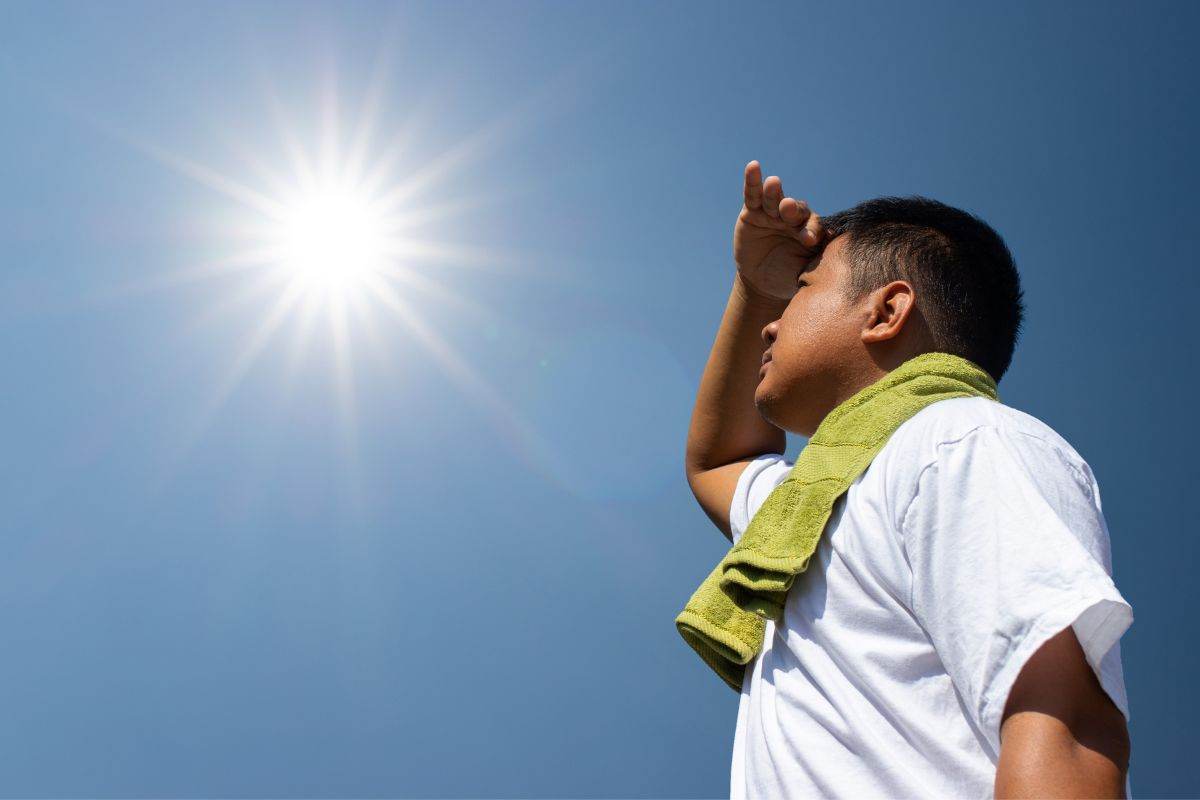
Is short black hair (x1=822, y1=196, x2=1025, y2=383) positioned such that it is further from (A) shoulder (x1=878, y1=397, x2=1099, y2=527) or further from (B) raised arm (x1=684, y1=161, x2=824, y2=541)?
(A) shoulder (x1=878, y1=397, x2=1099, y2=527)

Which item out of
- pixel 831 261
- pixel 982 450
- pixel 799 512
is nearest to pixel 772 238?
pixel 831 261

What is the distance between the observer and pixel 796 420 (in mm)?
2135

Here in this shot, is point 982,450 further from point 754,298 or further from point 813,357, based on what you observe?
point 754,298

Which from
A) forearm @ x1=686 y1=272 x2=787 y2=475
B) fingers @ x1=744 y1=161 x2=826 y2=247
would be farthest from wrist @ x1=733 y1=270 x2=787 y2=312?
fingers @ x1=744 y1=161 x2=826 y2=247

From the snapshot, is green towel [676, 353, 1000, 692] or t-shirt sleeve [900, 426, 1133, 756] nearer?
t-shirt sleeve [900, 426, 1133, 756]

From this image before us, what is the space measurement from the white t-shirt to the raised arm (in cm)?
95

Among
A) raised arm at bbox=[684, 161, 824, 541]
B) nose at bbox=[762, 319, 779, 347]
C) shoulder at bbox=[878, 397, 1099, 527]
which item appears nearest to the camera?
shoulder at bbox=[878, 397, 1099, 527]

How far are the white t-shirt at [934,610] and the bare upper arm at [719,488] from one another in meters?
0.85

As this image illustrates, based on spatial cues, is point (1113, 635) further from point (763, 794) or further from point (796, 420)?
point (796, 420)

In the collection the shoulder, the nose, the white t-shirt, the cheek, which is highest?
the nose

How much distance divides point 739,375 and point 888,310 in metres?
0.75

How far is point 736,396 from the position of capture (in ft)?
9.02

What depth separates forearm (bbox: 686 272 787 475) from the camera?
8.91 feet

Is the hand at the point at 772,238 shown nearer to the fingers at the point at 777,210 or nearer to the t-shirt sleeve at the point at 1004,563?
the fingers at the point at 777,210
